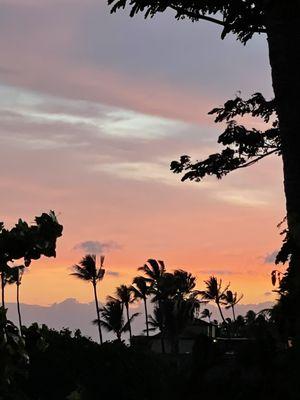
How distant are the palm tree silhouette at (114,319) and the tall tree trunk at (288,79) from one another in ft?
217

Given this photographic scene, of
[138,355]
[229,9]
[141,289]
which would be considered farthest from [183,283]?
[229,9]

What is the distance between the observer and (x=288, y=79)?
9.78 metres

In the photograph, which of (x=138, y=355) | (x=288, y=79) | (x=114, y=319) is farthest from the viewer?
(x=114, y=319)

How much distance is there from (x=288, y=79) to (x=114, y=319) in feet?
218

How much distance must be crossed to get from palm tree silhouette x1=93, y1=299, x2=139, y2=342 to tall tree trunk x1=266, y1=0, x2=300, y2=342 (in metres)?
66.1

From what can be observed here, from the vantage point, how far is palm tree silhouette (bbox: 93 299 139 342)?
74.6m

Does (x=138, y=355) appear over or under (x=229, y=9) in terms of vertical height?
under

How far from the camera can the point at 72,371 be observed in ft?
109

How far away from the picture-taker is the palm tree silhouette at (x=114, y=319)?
74562 millimetres

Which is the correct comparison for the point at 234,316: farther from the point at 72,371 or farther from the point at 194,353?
the point at 194,353

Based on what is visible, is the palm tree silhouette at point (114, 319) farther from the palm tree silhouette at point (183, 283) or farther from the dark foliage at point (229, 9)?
the dark foliage at point (229, 9)

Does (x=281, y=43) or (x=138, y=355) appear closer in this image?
(x=281, y=43)

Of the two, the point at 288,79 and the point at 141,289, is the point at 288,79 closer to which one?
the point at 288,79

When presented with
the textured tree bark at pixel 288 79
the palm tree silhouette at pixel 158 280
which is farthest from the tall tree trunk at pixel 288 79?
the palm tree silhouette at pixel 158 280
